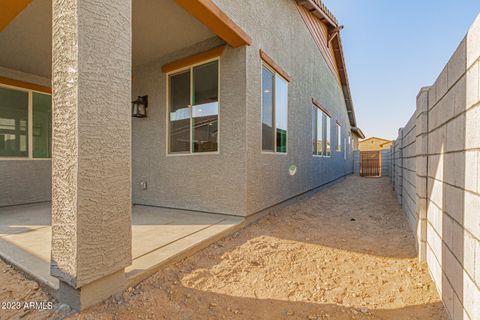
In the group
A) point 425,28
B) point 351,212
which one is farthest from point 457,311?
point 425,28

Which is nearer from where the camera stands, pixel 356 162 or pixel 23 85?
pixel 23 85

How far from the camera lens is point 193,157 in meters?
4.46

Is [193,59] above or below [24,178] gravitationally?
above

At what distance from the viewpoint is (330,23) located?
29.3 ft

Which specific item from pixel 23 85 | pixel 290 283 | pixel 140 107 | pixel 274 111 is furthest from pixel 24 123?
pixel 290 283

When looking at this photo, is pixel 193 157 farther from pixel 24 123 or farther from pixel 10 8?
pixel 24 123

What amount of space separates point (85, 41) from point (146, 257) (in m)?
1.98

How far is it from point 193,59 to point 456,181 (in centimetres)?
408

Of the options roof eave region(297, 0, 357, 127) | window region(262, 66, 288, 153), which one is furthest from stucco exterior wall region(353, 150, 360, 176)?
window region(262, 66, 288, 153)

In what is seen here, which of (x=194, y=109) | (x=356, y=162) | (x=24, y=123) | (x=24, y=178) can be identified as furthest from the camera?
(x=356, y=162)

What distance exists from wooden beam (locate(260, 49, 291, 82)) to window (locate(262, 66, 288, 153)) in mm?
77

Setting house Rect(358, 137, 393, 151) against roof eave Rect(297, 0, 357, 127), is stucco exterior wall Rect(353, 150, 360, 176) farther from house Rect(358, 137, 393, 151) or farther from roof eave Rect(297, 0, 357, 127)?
house Rect(358, 137, 393, 151)

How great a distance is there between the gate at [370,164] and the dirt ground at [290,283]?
44.8ft

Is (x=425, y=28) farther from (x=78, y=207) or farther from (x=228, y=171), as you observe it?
(x=78, y=207)
